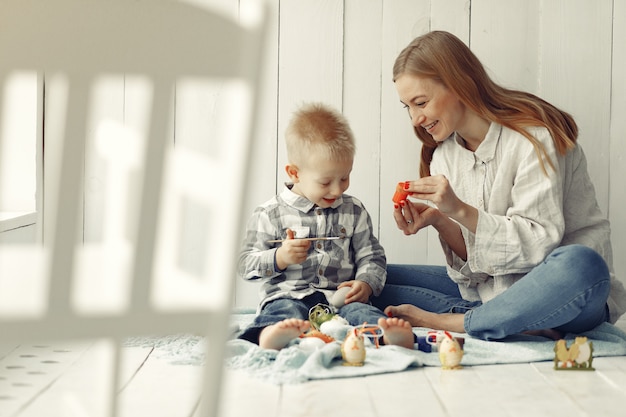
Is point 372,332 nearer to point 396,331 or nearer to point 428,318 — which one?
point 396,331

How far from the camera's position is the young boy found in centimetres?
192

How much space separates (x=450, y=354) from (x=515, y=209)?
450mm

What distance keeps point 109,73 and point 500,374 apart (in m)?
1.05

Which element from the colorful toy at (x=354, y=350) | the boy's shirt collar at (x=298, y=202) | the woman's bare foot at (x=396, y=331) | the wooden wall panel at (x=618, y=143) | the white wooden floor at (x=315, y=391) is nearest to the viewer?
the white wooden floor at (x=315, y=391)

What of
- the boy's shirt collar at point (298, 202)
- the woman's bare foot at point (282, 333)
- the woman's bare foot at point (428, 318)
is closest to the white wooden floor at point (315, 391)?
the woman's bare foot at point (282, 333)

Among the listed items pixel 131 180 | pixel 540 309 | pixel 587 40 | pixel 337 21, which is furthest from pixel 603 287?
pixel 131 180

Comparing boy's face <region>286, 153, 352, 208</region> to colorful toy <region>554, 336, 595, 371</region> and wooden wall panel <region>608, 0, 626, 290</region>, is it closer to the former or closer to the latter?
colorful toy <region>554, 336, 595, 371</region>

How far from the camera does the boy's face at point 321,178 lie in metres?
1.95

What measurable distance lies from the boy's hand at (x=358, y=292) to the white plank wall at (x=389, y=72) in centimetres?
38

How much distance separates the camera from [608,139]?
7.39ft

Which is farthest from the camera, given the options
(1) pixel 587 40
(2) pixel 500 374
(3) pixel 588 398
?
(1) pixel 587 40

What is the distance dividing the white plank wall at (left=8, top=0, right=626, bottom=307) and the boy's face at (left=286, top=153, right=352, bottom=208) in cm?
29

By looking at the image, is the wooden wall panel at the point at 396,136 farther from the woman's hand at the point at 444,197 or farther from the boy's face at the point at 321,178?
the woman's hand at the point at 444,197

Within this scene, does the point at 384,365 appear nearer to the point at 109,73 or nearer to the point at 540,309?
the point at 540,309
